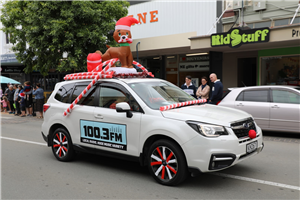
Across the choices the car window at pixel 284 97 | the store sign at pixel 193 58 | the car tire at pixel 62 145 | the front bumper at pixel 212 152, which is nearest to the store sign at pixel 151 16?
the store sign at pixel 193 58

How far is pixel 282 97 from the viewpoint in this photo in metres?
8.31

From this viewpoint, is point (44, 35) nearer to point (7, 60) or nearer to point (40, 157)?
point (40, 157)

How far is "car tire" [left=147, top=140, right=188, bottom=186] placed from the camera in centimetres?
421

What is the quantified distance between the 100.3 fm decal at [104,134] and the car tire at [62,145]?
1.54 ft

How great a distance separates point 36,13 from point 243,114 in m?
12.1

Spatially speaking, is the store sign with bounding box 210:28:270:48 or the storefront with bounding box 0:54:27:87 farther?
the storefront with bounding box 0:54:27:87

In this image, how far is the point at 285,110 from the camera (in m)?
8.09

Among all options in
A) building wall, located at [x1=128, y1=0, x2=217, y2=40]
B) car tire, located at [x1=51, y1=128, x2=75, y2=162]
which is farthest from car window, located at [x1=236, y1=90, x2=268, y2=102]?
building wall, located at [x1=128, y1=0, x2=217, y2=40]

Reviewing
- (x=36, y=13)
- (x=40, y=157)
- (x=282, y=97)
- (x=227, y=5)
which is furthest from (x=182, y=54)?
(x=40, y=157)

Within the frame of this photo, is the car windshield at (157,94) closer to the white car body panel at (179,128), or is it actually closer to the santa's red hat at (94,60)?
the white car body panel at (179,128)

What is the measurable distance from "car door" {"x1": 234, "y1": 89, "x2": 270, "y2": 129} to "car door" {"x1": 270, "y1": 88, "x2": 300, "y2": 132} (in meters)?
0.17

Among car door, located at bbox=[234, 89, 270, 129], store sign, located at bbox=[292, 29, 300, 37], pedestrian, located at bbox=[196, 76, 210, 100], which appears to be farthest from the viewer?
store sign, located at bbox=[292, 29, 300, 37]

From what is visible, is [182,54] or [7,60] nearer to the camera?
[182,54]

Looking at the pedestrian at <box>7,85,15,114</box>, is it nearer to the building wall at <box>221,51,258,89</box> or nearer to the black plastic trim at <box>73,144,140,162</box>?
the building wall at <box>221,51,258,89</box>
